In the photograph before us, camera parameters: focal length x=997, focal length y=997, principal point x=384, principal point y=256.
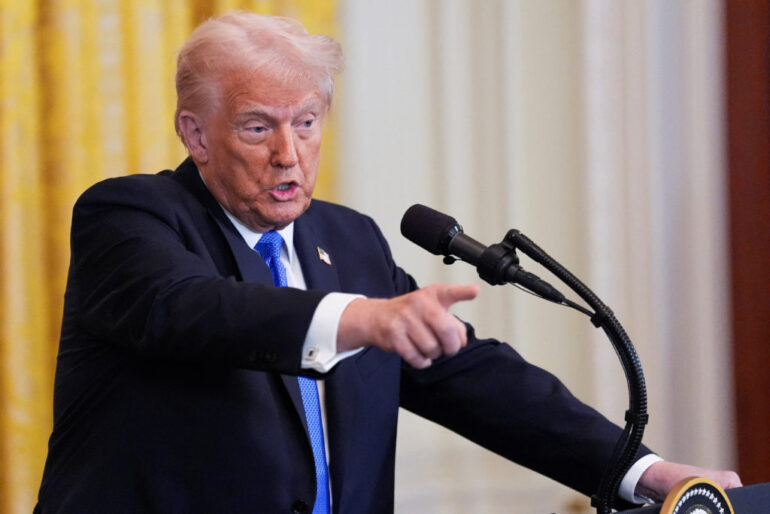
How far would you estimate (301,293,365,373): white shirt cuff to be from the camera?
1328mm

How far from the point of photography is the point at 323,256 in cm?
203

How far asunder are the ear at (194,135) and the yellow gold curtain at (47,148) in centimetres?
95

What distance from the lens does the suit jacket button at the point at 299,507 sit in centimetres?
172

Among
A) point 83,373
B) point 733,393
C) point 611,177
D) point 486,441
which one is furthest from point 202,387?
point 733,393

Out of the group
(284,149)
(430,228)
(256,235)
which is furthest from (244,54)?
(430,228)

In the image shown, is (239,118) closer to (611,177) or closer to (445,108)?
(445,108)

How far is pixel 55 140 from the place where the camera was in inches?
109

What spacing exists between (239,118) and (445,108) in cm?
168

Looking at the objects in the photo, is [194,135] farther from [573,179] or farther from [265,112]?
[573,179]

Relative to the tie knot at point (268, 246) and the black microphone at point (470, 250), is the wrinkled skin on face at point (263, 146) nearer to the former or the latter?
the tie knot at point (268, 246)

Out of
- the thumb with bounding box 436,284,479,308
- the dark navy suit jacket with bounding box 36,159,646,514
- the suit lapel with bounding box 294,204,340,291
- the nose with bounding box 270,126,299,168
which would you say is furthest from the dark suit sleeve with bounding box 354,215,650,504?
the thumb with bounding box 436,284,479,308

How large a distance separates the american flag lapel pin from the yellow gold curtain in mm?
1012

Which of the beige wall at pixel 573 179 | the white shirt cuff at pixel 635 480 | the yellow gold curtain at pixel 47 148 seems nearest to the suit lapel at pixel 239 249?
the white shirt cuff at pixel 635 480

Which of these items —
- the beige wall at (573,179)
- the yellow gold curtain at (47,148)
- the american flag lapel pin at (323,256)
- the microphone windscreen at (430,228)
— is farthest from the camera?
the beige wall at (573,179)
